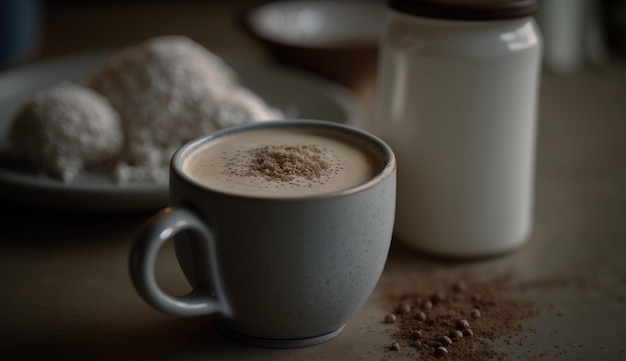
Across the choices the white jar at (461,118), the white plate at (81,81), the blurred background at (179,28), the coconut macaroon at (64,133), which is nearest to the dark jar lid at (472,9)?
the white jar at (461,118)

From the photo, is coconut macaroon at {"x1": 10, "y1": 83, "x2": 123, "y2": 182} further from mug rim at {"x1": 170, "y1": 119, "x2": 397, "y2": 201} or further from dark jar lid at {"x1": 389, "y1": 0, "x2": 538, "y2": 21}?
dark jar lid at {"x1": 389, "y1": 0, "x2": 538, "y2": 21}

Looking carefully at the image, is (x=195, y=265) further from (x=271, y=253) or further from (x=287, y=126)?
(x=287, y=126)

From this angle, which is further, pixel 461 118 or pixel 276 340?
pixel 461 118

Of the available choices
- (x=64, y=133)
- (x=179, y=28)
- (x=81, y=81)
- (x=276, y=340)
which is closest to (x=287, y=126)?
(x=276, y=340)

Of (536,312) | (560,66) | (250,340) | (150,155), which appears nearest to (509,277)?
(536,312)

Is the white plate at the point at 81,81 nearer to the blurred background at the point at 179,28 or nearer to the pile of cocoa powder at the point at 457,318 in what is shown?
the blurred background at the point at 179,28

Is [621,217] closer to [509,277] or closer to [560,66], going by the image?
[509,277]
